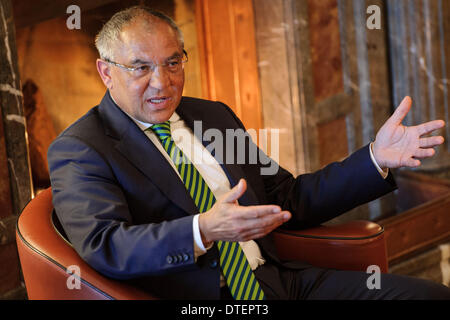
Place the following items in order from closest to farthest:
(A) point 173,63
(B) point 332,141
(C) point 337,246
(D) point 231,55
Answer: (A) point 173,63 < (C) point 337,246 < (D) point 231,55 < (B) point 332,141

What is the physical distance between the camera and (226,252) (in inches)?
68.5

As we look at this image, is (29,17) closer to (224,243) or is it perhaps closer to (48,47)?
(48,47)

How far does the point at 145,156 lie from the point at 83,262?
382 millimetres

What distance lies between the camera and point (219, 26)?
349 centimetres

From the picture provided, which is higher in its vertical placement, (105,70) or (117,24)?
(117,24)

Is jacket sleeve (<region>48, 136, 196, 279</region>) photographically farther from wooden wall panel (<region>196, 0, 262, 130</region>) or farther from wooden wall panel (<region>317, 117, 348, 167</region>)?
wooden wall panel (<region>317, 117, 348, 167</region>)

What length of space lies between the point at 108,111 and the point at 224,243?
556mm

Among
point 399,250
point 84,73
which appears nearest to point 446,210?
point 399,250

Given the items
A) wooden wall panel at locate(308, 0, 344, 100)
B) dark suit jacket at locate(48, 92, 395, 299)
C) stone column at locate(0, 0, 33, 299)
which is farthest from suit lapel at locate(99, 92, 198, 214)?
wooden wall panel at locate(308, 0, 344, 100)

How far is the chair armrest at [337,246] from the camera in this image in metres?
1.92

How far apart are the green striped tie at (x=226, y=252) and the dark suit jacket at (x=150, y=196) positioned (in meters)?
0.04

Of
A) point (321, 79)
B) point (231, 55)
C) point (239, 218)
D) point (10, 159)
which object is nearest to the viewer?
point (239, 218)

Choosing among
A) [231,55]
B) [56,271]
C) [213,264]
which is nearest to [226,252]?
[213,264]

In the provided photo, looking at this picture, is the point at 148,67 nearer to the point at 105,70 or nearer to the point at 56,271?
the point at 105,70
